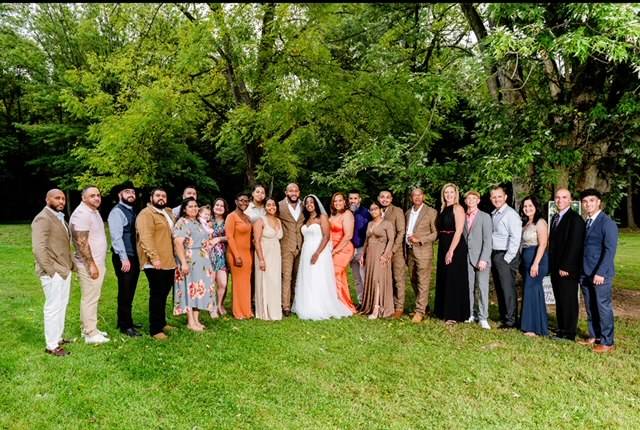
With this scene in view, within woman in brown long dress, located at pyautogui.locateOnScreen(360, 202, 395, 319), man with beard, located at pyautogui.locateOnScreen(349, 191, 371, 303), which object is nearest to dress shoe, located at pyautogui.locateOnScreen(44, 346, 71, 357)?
woman in brown long dress, located at pyautogui.locateOnScreen(360, 202, 395, 319)

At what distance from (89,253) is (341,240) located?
11.7ft

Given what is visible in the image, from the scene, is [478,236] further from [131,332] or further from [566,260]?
[131,332]

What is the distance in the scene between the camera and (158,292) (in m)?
6.19

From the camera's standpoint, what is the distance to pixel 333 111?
1115cm

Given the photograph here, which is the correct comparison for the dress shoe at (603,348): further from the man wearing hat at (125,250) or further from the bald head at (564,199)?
the man wearing hat at (125,250)

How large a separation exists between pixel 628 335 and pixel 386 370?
3657 millimetres

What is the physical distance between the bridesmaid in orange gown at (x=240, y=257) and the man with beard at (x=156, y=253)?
1084 millimetres

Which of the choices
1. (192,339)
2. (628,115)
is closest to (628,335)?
(628,115)

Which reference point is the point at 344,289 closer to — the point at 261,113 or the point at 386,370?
the point at 386,370

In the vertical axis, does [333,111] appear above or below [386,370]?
above

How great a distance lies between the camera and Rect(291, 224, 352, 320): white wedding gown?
740 cm

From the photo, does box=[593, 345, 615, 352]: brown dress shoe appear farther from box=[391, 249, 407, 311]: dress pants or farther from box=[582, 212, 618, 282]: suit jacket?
box=[391, 249, 407, 311]: dress pants

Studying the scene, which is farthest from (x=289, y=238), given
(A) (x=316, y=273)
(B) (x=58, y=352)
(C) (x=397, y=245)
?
(B) (x=58, y=352)

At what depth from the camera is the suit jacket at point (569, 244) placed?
593 cm
